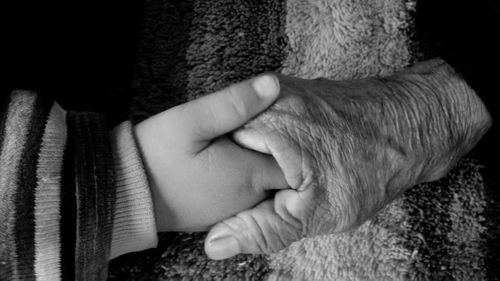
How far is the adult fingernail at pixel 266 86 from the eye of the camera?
652 millimetres

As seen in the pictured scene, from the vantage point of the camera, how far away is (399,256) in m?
0.81

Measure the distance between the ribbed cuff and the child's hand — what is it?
2 cm

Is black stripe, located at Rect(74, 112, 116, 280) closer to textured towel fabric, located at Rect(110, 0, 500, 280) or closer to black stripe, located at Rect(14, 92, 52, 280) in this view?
black stripe, located at Rect(14, 92, 52, 280)

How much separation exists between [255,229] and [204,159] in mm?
117

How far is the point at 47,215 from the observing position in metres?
0.54

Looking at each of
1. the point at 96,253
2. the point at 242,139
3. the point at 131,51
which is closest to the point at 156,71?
the point at 131,51

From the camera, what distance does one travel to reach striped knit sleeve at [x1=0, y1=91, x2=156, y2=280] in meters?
0.53

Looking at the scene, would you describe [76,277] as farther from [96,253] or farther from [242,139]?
[242,139]

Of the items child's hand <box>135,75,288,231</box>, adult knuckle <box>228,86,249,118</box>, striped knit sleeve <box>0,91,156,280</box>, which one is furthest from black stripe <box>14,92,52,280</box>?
adult knuckle <box>228,86,249,118</box>

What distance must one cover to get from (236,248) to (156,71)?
Result: 40cm

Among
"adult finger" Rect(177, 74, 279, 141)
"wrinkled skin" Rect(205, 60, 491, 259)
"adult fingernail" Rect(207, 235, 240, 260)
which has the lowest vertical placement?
"adult fingernail" Rect(207, 235, 240, 260)

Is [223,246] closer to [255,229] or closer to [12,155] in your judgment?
[255,229]

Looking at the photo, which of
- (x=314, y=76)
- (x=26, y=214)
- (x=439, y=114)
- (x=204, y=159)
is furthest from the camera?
(x=314, y=76)

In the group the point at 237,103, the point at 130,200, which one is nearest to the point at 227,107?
the point at 237,103
